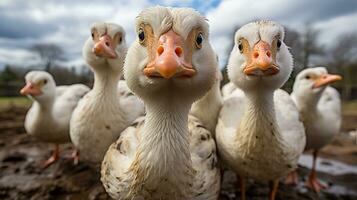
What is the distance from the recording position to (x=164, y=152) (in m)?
2.23

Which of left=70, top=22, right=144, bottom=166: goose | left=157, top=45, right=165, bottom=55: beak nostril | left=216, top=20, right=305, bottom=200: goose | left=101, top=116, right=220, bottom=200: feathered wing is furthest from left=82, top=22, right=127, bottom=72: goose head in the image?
left=157, top=45, right=165, bottom=55: beak nostril

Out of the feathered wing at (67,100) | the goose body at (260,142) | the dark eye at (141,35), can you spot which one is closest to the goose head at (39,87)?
the feathered wing at (67,100)

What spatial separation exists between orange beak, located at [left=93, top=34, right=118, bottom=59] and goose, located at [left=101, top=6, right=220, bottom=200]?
147 centimetres

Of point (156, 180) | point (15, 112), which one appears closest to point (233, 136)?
point (156, 180)

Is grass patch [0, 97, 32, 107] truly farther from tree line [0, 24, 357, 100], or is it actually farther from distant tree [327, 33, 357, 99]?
distant tree [327, 33, 357, 99]

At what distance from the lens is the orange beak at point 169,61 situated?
1849 mm

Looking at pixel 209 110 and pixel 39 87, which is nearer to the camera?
pixel 209 110

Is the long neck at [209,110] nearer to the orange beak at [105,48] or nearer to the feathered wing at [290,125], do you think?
the feathered wing at [290,125]

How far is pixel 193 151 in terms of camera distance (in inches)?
113

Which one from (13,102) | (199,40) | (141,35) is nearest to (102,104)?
(141,35)

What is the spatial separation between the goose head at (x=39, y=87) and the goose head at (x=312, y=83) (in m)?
4.25

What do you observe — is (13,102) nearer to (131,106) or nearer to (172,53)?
(131,106)

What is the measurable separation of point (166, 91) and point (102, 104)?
1.95 metres

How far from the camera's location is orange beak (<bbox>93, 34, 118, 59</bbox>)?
3691 mm
